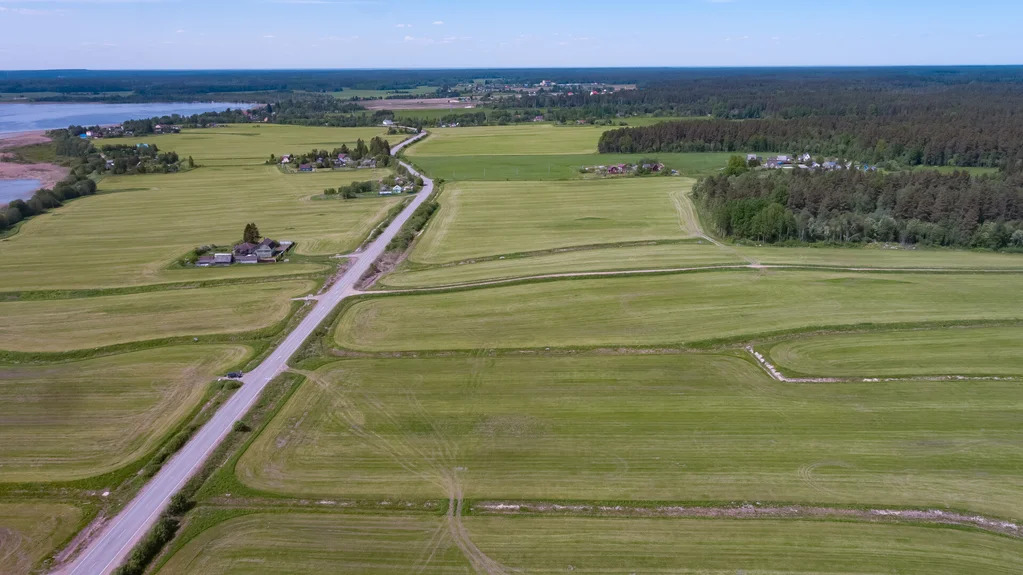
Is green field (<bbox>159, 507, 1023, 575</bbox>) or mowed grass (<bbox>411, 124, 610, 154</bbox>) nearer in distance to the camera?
green field (<bbox>159, 507, 1023, 575</bbox>)

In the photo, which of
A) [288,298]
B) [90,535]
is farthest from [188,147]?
[90,535]

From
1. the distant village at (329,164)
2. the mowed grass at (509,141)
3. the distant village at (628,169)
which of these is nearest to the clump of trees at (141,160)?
the distant village at (329,164)

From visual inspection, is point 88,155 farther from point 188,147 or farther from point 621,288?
point 621,288

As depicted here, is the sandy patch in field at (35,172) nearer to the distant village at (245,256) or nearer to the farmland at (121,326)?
the farmland at (121,326)

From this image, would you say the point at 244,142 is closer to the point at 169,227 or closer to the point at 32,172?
the point at 32,172

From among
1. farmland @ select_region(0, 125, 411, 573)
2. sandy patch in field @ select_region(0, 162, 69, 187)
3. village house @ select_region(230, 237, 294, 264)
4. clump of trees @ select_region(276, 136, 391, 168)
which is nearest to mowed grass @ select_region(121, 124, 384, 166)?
clump of trees @ select_region(276, 136, 391, 168)

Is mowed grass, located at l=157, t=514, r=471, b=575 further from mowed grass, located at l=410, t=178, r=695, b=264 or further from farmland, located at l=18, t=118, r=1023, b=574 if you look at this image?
mowed grass, located at l=410, t=178, r=695, b=264
